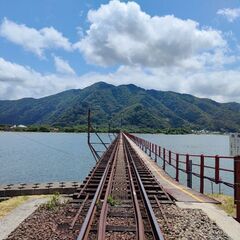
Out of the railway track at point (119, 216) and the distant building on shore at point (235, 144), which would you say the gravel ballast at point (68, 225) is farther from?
the distant building on shore at point (235, 144)

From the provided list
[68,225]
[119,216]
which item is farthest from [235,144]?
[68,225]

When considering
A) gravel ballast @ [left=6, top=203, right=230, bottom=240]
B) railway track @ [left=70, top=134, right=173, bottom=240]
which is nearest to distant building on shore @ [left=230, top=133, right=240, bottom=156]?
gravel ballast @ [left=6, top=203, right=230, bottom=240]

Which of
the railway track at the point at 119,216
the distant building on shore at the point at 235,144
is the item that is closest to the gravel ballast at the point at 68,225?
the railway track at the point at 119,216

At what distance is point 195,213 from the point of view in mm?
10047

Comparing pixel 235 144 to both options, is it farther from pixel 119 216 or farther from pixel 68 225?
pixel 68 225

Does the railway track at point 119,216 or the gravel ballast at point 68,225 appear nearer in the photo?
the railway track at point 119,216

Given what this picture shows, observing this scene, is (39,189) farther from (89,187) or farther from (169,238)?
(169,238)

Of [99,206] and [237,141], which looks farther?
[237,141]

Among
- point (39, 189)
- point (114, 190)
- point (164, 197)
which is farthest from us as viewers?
point (39, 189)

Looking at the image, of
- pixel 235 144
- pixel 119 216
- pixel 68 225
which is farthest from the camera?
pixel 235 144

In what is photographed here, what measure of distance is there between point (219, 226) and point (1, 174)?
1762 inches

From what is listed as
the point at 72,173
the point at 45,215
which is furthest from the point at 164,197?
the point at 72,173

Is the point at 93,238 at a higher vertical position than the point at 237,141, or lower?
lower

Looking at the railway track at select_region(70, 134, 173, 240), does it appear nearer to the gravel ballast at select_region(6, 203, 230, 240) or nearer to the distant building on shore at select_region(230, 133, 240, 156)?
the gravel ballast at select_region(6, 203, 230, 240)
